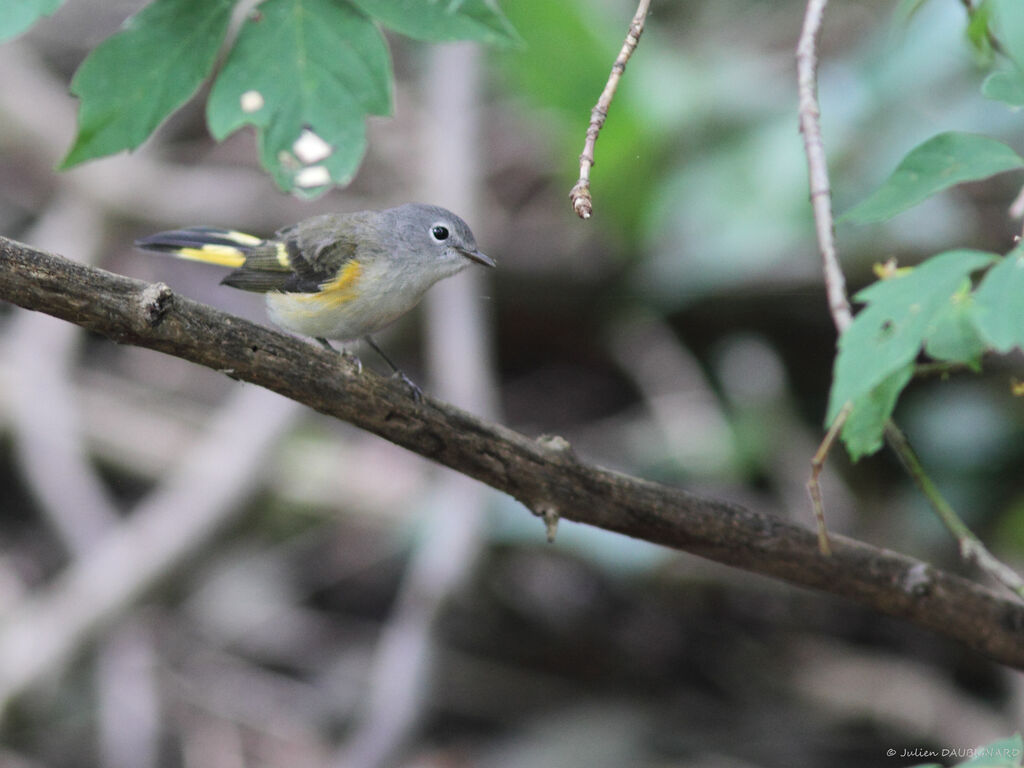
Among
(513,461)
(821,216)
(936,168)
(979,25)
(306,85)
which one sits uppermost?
(979,25)

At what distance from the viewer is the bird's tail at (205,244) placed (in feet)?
10.00

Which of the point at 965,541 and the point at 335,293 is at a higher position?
the point at 335,293

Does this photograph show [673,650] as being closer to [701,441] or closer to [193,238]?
[701,441]

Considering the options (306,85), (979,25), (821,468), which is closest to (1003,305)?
(821,468)

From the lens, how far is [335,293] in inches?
121

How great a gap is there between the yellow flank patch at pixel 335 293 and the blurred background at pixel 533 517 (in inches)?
57.1

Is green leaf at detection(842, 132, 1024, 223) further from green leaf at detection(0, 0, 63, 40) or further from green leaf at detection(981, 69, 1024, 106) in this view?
green leaf at detection(0, 0, 63, 40)

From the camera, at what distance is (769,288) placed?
5156 mm

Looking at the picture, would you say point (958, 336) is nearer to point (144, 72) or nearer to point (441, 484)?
point (144, 72)

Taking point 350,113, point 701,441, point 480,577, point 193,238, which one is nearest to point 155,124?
point 350,113

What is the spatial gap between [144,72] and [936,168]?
1.50 metres

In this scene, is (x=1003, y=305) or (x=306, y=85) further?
(x=306, y=85)

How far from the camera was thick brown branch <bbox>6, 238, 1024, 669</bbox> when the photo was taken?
1809 millimetres

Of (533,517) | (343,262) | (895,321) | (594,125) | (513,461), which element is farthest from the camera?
(533,517)
